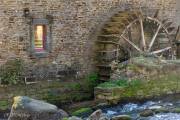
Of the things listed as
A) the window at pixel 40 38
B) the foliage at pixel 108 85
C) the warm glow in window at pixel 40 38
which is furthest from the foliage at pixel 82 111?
the warm glow in window at pixel 40 38

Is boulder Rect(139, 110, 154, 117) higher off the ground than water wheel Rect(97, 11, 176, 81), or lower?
lower

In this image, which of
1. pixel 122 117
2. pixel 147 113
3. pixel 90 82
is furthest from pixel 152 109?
pixel 90 82

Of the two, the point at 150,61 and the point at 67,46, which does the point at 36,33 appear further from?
the point at 150,61

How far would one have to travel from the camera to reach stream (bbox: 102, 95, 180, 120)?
14.6m

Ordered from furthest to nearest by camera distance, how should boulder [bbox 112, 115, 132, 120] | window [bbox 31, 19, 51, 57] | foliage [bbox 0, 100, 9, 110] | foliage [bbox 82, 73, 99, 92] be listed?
foliage [bbox 82, 73, 99, 92], window [bbox 31, 19, 51, 57], foliage [bbox 0, 100, 9, 110], boulder [bbox 112, 115, 132, 120]

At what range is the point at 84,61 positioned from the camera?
1767 cm

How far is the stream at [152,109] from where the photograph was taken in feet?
47.9

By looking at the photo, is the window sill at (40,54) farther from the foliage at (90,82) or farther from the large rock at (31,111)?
the large rock at (31,111)

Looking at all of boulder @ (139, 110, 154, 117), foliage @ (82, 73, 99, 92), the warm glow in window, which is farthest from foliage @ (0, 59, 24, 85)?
boulder @ (139, 110, 154, 117)

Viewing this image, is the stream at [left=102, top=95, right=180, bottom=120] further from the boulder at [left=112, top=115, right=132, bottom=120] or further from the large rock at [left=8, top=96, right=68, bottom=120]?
the large rock at [left=8, top=96, right=68, bottom=120]

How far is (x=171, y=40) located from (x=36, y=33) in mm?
5144

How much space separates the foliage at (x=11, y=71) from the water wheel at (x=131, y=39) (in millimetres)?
2878

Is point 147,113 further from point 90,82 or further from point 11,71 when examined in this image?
point 11,71

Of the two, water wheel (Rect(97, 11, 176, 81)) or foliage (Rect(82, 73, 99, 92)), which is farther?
water wheel (Rect(97, 11, 176, 81))
